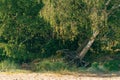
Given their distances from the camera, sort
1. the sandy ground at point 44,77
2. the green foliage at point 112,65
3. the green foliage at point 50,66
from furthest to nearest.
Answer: the green foliage at point 112,65, the green foliage at point 50,66, the sandy ground at point 44,77

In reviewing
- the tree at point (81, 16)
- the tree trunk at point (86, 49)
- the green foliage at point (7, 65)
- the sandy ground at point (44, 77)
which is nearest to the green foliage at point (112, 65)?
the tree trunk at point (86, 49)

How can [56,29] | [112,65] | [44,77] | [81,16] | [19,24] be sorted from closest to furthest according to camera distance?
[44,77] < [56,29] < [81,16] < [19,24] < [112,65]

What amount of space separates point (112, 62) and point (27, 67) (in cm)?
469

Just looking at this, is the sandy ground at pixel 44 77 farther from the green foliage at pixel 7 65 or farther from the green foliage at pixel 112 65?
the green foliage at pixel 112 65

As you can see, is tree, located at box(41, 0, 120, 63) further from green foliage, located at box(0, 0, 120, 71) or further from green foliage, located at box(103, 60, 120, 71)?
green foliage, located at box(103, 60, 120, 71)

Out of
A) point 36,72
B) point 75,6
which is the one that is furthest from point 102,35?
point 36,72

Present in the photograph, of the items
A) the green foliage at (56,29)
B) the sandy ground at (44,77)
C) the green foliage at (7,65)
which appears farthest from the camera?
Result: the green foliage at (7,65)

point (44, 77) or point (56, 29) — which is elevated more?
point (56, 29)

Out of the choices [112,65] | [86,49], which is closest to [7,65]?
[86,49]

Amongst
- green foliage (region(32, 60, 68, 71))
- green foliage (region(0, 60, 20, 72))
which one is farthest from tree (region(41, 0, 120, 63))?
green foliage (region(0, 60, 20, 72))

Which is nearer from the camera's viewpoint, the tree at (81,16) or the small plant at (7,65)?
the tree at (81,16)

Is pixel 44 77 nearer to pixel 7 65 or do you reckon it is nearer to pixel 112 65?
pixel 7 65

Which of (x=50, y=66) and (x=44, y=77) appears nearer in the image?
(x=44, y=77)

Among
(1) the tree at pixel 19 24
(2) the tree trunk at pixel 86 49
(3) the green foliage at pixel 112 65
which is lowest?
(3) the green foliage at pixel 112 65
